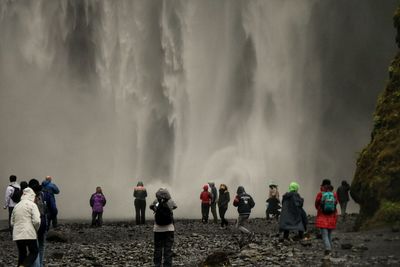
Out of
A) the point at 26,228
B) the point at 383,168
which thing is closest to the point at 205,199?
the point at 383,168

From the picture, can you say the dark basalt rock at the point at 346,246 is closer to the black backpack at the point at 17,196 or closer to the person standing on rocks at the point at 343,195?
the black backpack at the point at 17,196

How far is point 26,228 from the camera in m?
11.8

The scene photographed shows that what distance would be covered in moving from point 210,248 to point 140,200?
9759 mm

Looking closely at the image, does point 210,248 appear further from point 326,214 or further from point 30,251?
point 30,251

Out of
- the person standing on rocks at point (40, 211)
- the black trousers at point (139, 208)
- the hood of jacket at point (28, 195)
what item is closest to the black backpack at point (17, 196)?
the person standing on rocks at point (40, 211)

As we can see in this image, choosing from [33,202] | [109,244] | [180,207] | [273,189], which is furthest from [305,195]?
[33,202]

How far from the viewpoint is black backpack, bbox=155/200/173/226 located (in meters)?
13.1

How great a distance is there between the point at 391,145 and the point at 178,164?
3410 centimetres

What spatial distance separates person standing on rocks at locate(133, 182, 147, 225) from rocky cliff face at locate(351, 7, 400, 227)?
11.2 meters

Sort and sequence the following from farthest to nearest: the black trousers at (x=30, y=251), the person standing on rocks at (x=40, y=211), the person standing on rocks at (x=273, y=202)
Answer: the person standing on rocks at (x=273, y=202) < the person standing on rocks at (x=40, y=211) < the black trousers at (x=30, y=251)

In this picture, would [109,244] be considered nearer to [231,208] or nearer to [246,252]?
[246,252]

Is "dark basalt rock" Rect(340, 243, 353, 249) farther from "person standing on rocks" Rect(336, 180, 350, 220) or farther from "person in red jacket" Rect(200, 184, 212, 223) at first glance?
"person standing on rocks" Rect(336, 180, 350, 220)

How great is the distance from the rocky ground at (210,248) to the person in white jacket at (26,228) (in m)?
4.26

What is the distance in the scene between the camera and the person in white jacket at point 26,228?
11750 millimetres
